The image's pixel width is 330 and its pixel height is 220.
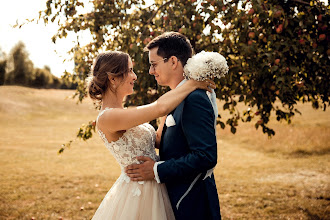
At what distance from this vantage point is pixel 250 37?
14.2 ft

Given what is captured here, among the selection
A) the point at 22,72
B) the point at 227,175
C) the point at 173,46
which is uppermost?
the point at 22,72

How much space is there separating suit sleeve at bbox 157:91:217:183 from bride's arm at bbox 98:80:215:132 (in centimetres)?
8

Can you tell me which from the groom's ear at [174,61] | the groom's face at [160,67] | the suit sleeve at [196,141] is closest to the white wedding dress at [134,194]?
the suit sleeve at [196,141]

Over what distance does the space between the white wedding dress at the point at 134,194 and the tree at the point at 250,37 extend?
1.73m

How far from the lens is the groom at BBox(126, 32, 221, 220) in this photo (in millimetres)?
2191

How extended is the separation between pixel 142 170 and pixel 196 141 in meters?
0.64

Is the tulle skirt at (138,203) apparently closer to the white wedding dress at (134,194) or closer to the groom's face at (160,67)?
the white wedding dress at (134,194)

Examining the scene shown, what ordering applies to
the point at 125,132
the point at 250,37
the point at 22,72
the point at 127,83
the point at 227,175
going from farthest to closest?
the point at 22,72
the point at 227,175
the point at 250,37
the point at 127,83
the point at 125,132

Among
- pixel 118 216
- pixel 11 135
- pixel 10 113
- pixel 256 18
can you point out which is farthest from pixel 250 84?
pixel 10 113

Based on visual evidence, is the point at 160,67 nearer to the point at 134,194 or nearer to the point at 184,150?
the point at 184,150

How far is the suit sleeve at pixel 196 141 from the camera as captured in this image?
217 centimetres

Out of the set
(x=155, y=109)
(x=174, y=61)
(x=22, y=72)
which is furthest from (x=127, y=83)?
(x=22, y=72)

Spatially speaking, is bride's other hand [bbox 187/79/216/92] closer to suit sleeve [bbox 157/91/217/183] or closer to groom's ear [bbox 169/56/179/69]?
suit sleeve [bbox 157/91/217/183]

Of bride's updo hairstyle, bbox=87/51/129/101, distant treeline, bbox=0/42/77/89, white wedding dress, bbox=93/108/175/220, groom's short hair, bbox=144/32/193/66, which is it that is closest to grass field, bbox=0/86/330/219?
bride's updo hairstyle, bbox=87/51/129/101
